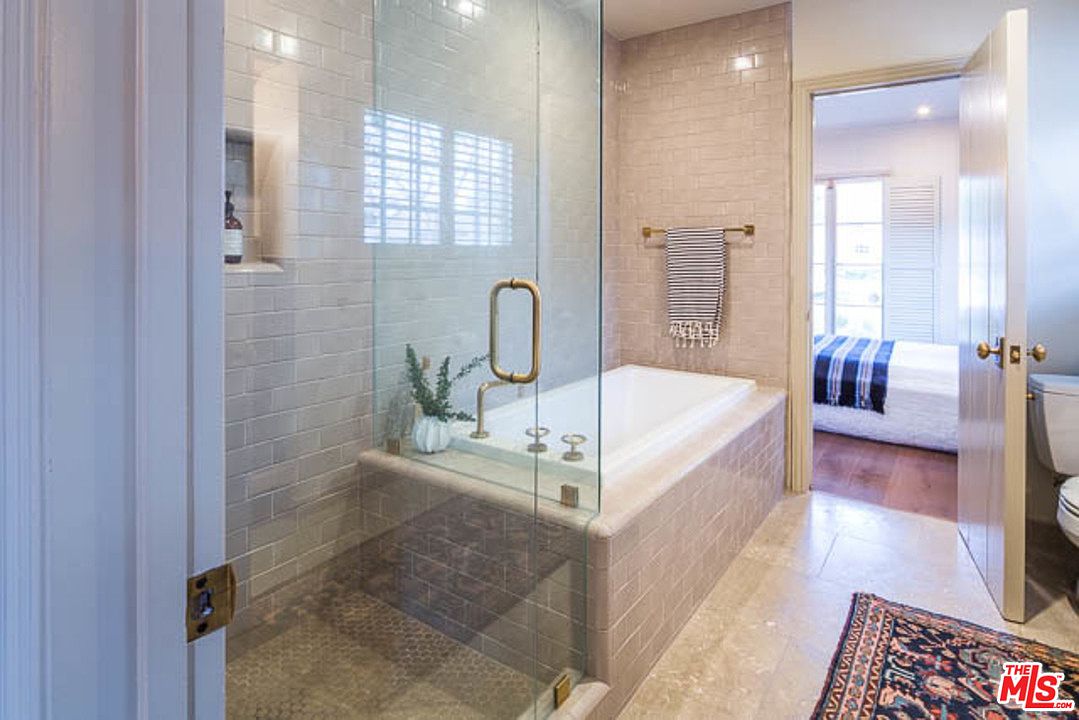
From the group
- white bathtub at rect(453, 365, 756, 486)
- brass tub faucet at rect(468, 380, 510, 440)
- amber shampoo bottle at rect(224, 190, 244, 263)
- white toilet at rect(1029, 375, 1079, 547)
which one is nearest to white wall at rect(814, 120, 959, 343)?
white toilet at rect(1029, 375, 1079, 547)

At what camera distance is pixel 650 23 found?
354cm

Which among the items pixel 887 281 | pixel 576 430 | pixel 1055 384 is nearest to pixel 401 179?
pixel 576 430

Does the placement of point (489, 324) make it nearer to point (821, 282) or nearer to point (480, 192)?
point (480, 192)

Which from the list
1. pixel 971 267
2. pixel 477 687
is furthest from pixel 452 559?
pixel 971 267

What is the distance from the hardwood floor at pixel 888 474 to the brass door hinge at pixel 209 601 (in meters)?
3.45

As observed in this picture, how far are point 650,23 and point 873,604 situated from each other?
318cm

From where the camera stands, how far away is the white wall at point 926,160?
5918 millimetres

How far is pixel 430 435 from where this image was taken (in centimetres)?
211

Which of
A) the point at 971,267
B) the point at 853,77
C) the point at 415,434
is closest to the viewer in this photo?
the point at 415,434

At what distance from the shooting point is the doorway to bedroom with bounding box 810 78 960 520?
166 inches

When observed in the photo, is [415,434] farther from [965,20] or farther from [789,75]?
[965,20]

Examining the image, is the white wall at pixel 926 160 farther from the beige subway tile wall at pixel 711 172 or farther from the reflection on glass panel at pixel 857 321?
the beige subway tile wall at pixel 711 172

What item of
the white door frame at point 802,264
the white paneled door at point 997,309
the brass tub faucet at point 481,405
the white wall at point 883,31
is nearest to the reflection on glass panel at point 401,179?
the brass tub faucet at point 481,405

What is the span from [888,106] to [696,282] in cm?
351
